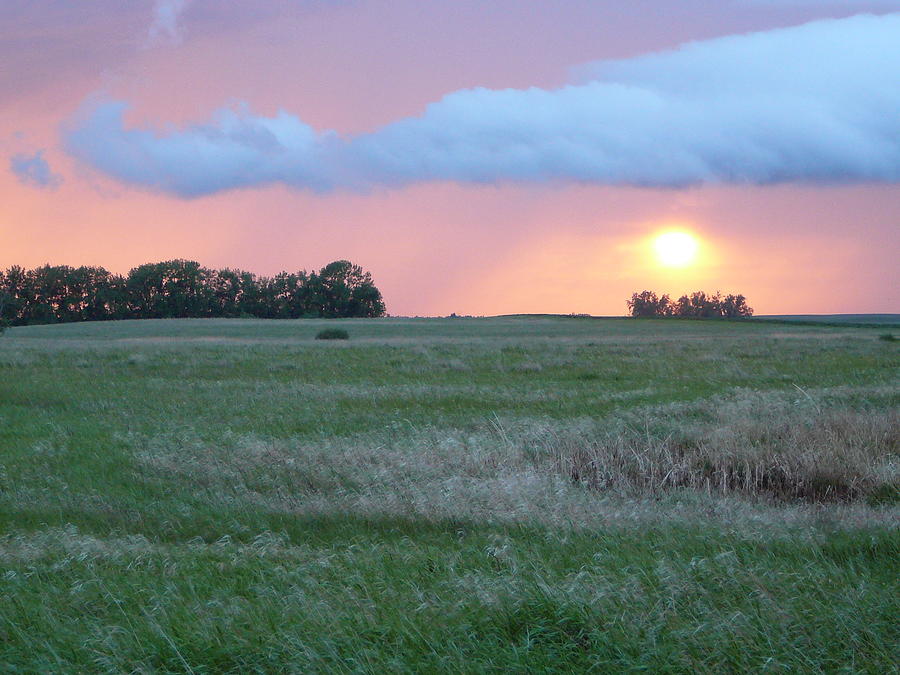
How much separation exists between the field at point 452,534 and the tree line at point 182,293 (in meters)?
102

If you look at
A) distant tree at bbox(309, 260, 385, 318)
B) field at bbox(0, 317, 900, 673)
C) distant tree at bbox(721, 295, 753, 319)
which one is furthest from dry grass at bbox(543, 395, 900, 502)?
distant tree at bbox(721, 295, 753, 319)

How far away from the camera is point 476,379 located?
27891mm

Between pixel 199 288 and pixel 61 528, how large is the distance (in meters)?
116

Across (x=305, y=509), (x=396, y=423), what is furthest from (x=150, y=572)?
(x=396, y=423)

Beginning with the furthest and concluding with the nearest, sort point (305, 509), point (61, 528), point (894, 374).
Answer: point (894, 374)
point (305, 509)
point (61, 528)

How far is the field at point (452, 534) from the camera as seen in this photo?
477cm

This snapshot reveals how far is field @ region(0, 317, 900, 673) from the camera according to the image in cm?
477

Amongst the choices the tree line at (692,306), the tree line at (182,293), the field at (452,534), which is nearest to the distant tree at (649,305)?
the tree line at (692,306)

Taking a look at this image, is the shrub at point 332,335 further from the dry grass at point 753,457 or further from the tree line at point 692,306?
the tree line at point 692,306

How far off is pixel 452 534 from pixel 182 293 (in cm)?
11715

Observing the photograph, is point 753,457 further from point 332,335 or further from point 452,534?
point 332,335

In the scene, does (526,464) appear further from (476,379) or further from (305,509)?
(476,379)

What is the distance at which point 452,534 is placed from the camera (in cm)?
839

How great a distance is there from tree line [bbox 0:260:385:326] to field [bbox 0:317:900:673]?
10162 cm
